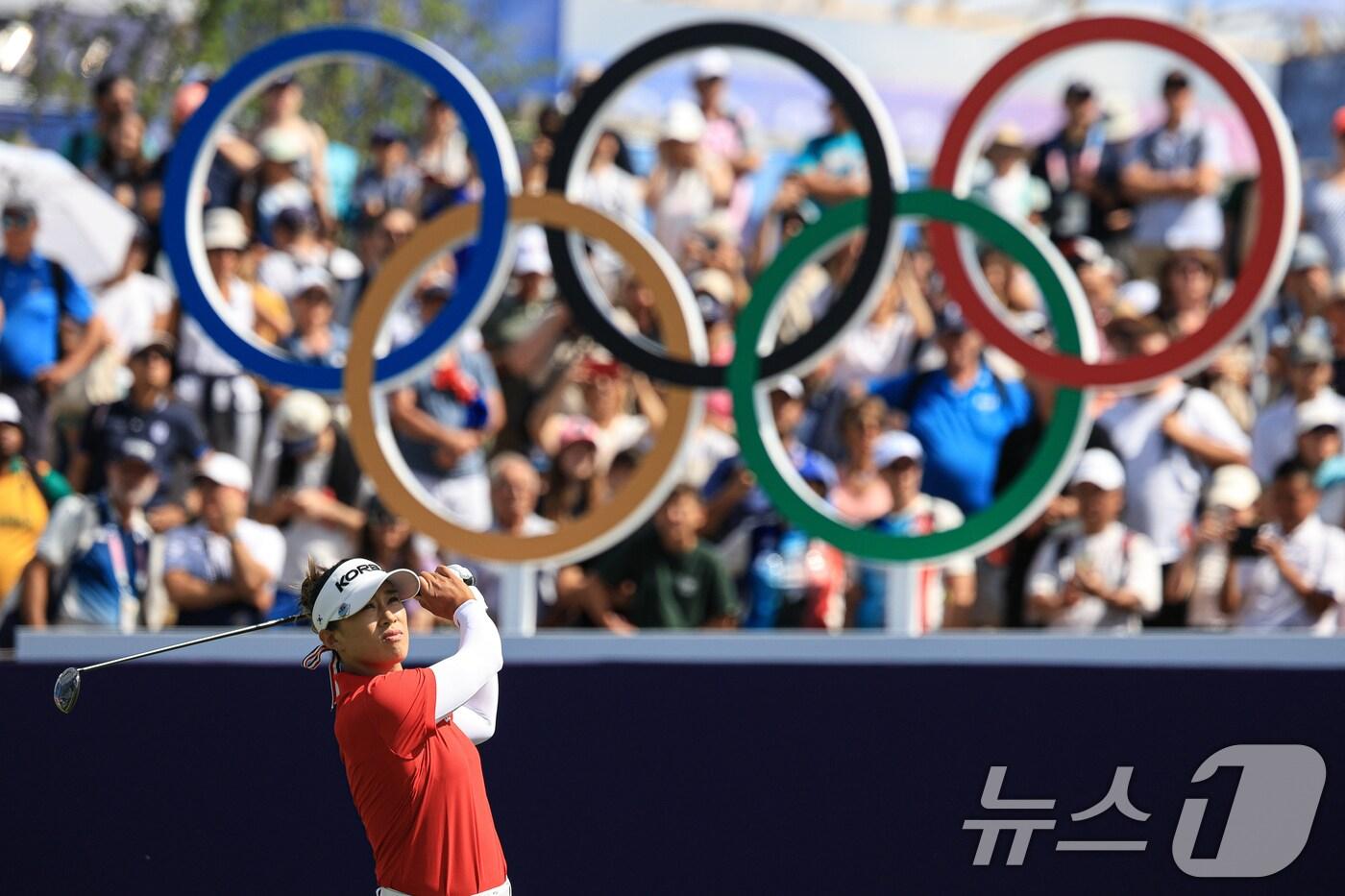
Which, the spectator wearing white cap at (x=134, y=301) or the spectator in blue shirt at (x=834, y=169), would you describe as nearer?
the spectator wearing white cap at (x=134, y=301)

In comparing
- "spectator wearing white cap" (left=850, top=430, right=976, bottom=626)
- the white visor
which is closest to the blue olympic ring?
"spectator wearing white cap" (left=850, top=430, right=976, bottom=626)

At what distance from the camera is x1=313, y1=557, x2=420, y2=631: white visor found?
4.96 m

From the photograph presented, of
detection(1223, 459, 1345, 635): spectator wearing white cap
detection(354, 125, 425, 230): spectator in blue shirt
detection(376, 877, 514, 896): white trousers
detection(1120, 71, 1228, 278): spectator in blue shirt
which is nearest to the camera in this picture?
detection(376, 877, 514, 896): white trousers

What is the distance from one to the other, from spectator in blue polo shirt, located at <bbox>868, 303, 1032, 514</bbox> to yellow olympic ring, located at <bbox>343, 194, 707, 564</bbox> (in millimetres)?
1707

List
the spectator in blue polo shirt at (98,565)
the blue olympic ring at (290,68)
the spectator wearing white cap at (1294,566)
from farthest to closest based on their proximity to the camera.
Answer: the spectator in blue polo shirt at (98,565) → the spectator wearing white cap at (1294,566) → the blue olympic ring at (290,68)

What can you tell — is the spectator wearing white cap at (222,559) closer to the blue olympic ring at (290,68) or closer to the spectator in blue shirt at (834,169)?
the blue olympic ring at (290,68)

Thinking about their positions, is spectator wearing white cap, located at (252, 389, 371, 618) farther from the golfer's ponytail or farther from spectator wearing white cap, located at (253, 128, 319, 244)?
the golfer's ponytail

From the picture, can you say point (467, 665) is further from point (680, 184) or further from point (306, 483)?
point (680, 184)

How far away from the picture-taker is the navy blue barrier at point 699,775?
247 inches

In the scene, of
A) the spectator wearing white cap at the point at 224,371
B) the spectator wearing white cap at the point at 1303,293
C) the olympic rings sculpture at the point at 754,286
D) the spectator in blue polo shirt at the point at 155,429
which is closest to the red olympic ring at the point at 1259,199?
the olympic rings sculpture at the point at 754,286

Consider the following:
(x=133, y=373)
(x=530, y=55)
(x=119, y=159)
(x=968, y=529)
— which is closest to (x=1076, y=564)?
(x=968, y=529)

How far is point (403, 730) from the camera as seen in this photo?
495cm

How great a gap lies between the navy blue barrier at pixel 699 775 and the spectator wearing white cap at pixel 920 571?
1.68 meters

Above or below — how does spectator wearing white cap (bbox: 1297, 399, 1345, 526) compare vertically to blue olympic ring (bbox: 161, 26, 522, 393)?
below
